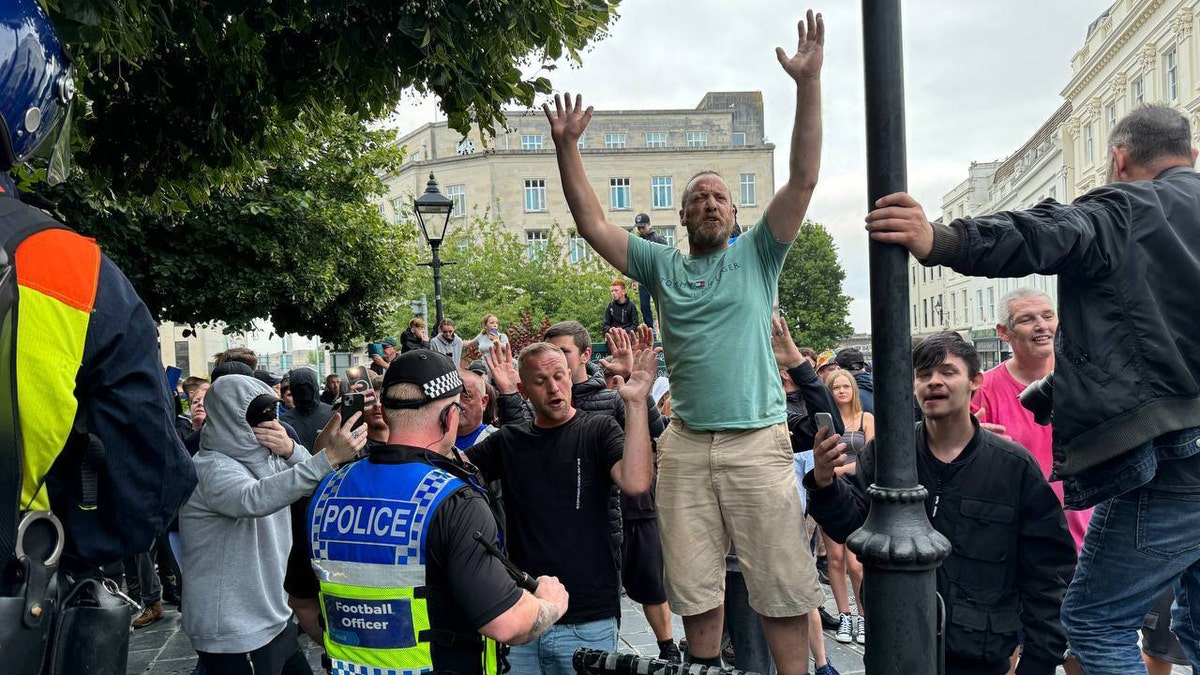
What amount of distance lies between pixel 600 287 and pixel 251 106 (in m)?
38.0

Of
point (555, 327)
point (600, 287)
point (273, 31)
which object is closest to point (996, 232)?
point (555, 327)

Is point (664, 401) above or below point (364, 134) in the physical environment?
below

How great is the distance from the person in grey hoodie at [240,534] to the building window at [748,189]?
5483 centimetres

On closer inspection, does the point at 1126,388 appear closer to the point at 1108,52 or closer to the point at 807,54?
the point at 807,54

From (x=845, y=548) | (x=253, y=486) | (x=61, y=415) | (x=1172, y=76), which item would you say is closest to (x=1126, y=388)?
(x=61, y=415)

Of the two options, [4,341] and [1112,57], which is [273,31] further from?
[1112,57]

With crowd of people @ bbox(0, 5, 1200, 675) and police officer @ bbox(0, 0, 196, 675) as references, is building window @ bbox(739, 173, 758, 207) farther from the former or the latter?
police officer @ bbox(0, 0, 196, 675)

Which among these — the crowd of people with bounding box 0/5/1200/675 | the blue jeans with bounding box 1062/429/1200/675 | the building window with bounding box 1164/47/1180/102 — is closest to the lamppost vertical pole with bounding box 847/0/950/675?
the crowd of people with bounding box 0/5/1200/675

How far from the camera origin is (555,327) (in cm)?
571

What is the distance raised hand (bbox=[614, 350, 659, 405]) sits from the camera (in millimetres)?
3592

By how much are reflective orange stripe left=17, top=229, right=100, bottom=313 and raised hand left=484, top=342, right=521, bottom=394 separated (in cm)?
311

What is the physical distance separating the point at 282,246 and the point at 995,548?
48.4ft

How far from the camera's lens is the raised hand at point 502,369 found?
4.94 m

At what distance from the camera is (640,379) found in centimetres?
364
